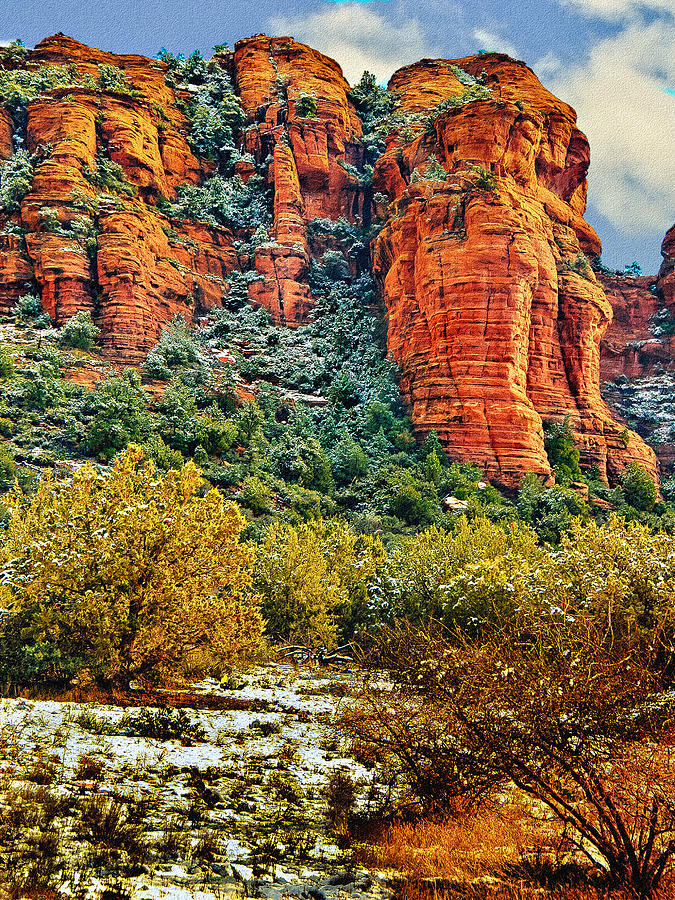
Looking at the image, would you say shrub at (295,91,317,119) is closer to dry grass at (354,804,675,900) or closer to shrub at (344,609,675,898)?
shrub at (344,609,675,898)

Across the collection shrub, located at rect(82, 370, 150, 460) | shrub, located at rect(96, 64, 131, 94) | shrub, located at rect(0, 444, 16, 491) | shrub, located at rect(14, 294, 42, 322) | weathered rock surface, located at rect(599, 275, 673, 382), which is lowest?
shrub, located at rect(0, 444, 16, 491)

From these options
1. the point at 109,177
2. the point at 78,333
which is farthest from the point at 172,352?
the point at 109,177

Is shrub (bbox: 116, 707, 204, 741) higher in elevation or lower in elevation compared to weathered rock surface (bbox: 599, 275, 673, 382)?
lower

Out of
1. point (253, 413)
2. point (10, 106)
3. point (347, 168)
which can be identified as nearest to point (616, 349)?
point (347, 168)

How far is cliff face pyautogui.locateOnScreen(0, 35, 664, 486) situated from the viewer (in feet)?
207

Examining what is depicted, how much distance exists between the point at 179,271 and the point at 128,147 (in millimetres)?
18087

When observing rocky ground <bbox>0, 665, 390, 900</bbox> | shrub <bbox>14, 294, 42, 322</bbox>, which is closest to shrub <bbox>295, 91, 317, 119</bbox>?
shrub <bbox>14, 294, 42, 322</bbox>

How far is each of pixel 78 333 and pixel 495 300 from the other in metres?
43.2

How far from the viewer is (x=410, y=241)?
73062 millimetres

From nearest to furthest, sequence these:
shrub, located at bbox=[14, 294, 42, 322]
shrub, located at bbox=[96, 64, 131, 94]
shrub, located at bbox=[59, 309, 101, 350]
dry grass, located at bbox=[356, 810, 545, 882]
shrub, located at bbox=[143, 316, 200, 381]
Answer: dry grass, located at bbox=[356, 810, 545, 882]
shrub, located at bbox=[59, 309, 101, 350]
shrub, located at bbox=[143, 316, 200, 381]
shrub, located at bbox=[14, 294, 42, 322]
shrub, located at bbox=[96, 64, 131, 94]

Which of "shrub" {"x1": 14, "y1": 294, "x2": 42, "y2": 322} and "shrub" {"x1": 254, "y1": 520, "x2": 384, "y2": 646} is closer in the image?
"shrub" {"x1": 254, "y1": 520, "x2": 384, "y2": 646}

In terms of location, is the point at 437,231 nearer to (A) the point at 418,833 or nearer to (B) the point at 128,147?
(B) the point at 128,147

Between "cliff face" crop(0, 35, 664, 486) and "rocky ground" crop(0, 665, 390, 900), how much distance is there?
52775 mm

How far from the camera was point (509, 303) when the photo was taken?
63.9 m
